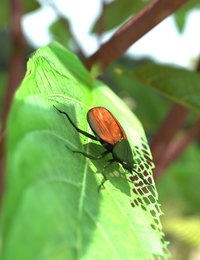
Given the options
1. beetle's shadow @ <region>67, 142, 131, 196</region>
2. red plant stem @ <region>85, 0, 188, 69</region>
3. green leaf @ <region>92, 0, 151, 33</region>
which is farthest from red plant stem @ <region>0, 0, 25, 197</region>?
beetle's shadow @ <region>67, 142, 131, 196</region>

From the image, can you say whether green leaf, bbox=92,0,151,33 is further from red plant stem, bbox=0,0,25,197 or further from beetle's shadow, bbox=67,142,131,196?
beetle's shadow, bbox=67,142,131,196

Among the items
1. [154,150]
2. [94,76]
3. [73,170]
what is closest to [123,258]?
[73,170]

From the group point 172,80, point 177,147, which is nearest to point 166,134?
point 177,147

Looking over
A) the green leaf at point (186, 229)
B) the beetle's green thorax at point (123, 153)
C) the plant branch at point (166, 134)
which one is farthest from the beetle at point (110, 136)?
the green leaf at point (186, 229)

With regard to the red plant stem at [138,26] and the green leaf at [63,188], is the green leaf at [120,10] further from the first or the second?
the green leaf at [63,188]

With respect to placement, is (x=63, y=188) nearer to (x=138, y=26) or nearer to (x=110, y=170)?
(x=110, y=170)

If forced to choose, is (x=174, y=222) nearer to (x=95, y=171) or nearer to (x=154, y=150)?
(x=154, y=150)
